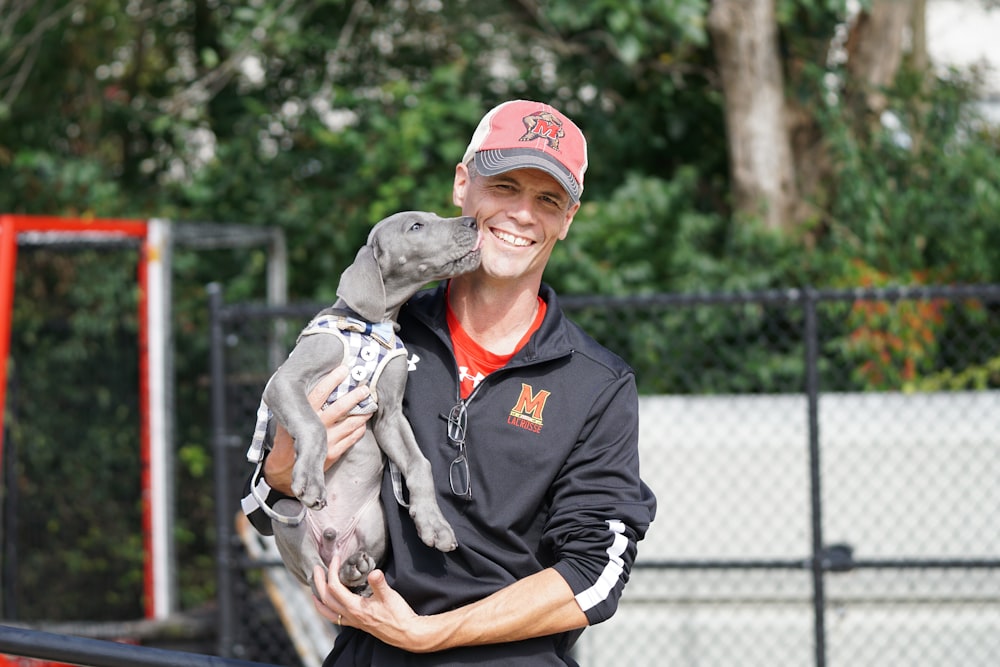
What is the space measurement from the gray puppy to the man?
0.04 meters

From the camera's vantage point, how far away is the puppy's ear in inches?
90.8

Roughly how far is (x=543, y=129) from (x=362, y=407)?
25.7 inches

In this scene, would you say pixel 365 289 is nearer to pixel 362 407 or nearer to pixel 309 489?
pixel 362 407

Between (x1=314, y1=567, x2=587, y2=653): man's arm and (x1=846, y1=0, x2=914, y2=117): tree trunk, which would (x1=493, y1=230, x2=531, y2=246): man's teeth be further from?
(x1=846, y1=0, x2=914, y2=117): tree trunk

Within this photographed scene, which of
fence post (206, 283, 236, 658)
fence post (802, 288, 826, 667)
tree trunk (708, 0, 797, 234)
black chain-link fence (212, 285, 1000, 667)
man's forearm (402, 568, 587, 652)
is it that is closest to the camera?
man's forearm (402, 568, 587, 652)

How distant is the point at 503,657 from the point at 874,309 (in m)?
4.73

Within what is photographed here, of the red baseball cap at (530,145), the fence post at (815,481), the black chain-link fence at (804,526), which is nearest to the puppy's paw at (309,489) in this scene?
the red baseball cap at (530,145)

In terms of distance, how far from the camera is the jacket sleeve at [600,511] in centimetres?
214

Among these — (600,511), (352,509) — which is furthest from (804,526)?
(352,509)

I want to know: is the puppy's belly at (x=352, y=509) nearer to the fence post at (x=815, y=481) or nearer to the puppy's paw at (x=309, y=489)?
the puppy's paw at (x=309, y=489)

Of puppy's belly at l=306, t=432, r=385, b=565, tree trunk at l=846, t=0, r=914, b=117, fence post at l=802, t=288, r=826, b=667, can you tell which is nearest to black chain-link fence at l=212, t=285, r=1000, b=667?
fence post at l=802, t=288, r=826, b=667

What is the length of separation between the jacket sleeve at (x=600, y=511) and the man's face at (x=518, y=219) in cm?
Result: 31

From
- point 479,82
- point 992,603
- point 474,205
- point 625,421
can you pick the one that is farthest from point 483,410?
point 479,82

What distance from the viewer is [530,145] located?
221cm
